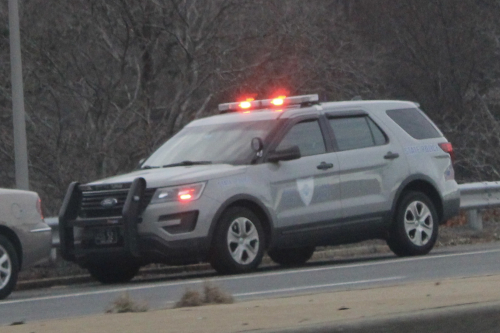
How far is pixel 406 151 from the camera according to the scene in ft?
43.0

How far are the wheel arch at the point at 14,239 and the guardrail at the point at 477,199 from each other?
751 cm

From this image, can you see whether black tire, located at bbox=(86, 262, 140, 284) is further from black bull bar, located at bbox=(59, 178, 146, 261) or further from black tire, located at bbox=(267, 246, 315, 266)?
black tire, located at bbox=(267, 246, 315, 266)

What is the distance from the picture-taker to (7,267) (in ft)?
34.0

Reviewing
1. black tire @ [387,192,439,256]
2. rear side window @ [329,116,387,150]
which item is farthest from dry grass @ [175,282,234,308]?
black tire @ [387,192,439,256]

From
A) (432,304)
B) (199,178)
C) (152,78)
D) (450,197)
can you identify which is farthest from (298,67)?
(432,304)

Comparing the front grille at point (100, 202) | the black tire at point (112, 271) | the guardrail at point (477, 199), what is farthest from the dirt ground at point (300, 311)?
the guardrail at point (477, 199)

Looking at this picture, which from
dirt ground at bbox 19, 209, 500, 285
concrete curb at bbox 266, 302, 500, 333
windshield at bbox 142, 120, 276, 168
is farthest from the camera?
dirt ground at bbox 19, 209, 500, 285

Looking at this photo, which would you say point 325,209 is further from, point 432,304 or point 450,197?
point 432,304

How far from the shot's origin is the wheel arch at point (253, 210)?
11344mm

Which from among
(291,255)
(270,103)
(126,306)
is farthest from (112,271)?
(126,306)

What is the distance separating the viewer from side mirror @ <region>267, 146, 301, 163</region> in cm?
1188

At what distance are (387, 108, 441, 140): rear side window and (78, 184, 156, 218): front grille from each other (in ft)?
11.7

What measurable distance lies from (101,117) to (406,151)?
6.33m

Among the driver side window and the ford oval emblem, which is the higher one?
the driver side window
